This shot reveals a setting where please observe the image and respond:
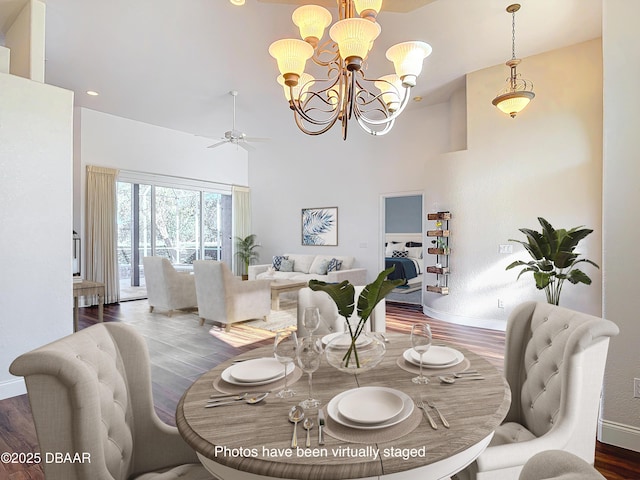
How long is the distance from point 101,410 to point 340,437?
74cm

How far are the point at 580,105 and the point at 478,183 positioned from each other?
4.76 ft

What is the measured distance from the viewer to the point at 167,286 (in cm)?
546

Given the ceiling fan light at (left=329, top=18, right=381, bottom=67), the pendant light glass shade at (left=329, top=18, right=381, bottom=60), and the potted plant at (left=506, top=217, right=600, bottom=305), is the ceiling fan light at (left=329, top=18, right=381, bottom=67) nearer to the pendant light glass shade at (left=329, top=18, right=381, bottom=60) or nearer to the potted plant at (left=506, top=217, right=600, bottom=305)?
the pendant light glass shade at (left=329, top=18, right=381, bottom=60)

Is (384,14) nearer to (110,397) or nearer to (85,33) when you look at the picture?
(85,33)

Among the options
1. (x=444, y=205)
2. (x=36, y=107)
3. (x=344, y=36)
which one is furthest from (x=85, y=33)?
(x=444, y=205)

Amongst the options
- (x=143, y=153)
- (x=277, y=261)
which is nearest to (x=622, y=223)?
(x=277, y=261)

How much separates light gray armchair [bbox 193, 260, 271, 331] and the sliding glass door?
3096 mm

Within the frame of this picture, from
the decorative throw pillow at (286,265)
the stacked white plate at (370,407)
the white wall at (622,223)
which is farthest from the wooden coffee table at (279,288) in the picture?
the stacked white plate at (370,407)

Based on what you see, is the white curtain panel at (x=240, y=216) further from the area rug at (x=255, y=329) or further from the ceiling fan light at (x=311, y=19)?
the ceiling fan light at (x=311, y=19)

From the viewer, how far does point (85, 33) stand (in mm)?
4086

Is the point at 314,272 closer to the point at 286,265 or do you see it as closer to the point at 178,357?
the point at 286,265

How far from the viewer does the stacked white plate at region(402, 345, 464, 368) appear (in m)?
1.41

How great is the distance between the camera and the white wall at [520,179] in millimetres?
4215

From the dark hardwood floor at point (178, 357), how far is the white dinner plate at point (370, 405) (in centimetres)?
165
